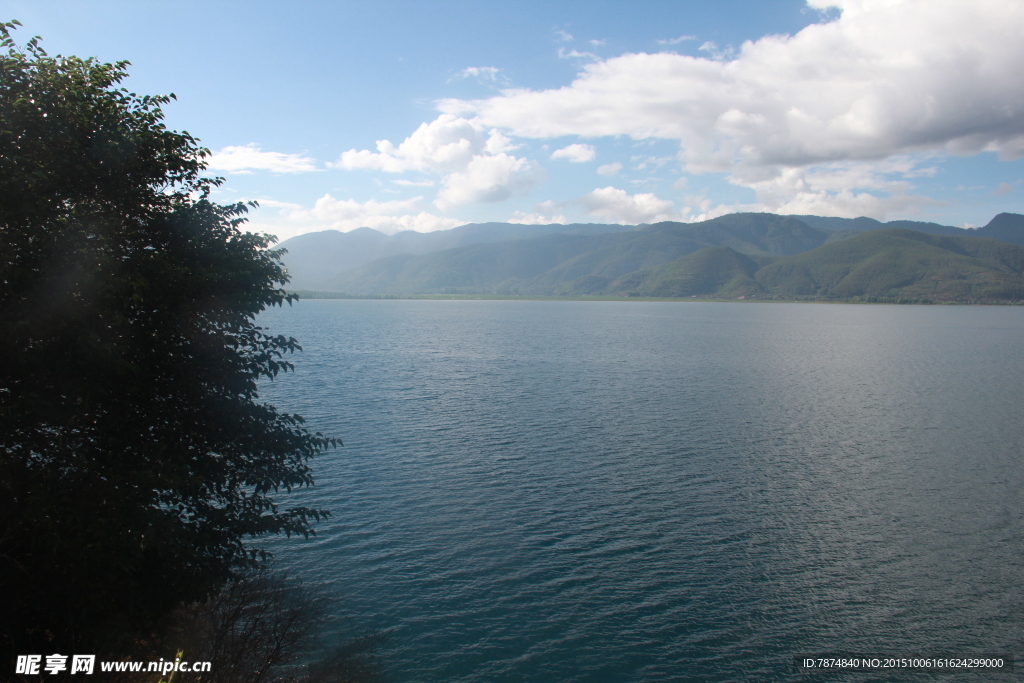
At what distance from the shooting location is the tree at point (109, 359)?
1745 centimetres

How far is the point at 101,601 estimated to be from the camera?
1694cm

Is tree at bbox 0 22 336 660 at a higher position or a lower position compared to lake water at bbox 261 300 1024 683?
higher

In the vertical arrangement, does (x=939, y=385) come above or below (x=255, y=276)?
below

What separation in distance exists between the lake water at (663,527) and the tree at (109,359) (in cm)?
978

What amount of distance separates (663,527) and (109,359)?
28745mm

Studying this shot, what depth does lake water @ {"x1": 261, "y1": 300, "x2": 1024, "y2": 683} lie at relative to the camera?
24.0 m

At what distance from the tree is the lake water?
978cm

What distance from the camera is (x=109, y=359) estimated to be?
59.9ft

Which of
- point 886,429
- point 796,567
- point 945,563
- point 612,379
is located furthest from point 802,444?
point 612,379

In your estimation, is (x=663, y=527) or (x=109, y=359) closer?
(x=109, y=359)

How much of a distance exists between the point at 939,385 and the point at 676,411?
1845 inches

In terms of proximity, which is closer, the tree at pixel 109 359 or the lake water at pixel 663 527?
the tree at pixel 109 359

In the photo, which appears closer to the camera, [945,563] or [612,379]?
[945,563]

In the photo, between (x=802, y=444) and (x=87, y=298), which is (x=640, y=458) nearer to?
(x=802, y=444)
